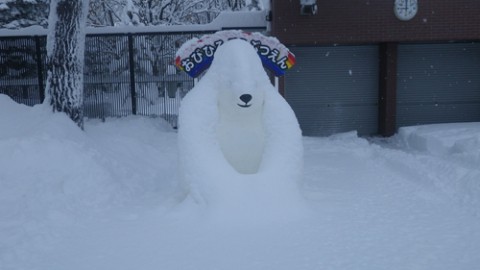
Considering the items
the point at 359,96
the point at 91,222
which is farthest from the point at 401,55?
the point at 91,222

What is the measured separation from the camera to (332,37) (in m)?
12.3

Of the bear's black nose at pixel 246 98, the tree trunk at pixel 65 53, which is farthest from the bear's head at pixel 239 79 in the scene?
the tree trunk at pixel 65 53

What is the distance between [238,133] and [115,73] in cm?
686

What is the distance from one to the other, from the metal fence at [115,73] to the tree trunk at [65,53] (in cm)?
357

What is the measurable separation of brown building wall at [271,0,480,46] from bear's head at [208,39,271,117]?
4808 millimetres

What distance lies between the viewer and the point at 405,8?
12.2 meters

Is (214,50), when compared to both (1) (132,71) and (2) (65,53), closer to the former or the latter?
(2) (65,53)

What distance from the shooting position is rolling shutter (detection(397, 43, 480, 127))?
44.6 feet

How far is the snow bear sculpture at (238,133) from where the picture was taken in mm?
6711

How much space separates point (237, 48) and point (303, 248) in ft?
11.0

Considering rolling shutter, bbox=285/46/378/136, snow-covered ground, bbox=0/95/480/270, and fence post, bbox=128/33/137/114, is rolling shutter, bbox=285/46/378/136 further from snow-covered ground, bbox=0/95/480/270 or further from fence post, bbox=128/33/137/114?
fence post, bbox=128/33/137/114

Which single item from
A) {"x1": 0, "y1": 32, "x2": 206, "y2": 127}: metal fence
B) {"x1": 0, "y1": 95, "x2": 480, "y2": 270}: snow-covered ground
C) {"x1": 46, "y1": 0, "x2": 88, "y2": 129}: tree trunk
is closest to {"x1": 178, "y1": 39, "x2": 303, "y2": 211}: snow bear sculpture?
{"x1": 0, "y1": 95, "x2": 480, "y2": 270}: snow-covered ground

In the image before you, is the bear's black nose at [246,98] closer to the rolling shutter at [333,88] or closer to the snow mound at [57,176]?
the snow mound at [57,176]

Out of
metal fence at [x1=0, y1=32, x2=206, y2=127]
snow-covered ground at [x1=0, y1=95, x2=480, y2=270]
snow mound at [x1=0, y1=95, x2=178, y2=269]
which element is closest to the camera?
snow-covered ground at [x1=0, y1=95, x2=480, y2=270]
